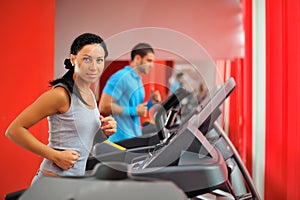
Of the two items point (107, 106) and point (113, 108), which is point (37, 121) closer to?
point (107, 106)

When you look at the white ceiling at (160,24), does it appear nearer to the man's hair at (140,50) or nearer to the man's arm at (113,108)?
the man's hair at (140,50)

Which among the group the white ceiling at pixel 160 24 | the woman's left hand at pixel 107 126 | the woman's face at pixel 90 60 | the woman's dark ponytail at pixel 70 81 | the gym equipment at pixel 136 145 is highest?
the white ceiling at pixel 160 24

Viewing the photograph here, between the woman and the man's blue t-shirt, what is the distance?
2.73ft

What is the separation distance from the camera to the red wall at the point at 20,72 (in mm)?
2855

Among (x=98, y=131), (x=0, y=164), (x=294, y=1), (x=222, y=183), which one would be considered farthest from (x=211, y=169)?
(x=0, y=164)

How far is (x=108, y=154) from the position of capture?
1.99m

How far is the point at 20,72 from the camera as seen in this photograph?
2.97 metres

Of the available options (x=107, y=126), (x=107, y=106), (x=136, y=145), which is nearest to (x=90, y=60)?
(x=107, y=126)

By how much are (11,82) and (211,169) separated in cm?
189

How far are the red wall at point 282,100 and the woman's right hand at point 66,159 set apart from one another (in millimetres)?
1100

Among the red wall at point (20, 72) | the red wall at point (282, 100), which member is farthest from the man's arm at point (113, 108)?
the red wall at point (282, 100)

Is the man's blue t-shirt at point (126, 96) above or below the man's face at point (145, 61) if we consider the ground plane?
below

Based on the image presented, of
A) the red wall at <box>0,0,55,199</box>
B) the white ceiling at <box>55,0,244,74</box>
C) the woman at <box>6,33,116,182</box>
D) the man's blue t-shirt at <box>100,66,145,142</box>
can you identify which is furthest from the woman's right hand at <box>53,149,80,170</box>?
the red wall at <box>0,0,55,199</box>

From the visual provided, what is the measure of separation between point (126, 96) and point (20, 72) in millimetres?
714
